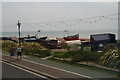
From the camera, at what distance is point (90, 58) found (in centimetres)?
1453

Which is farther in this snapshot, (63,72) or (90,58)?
(90,58)

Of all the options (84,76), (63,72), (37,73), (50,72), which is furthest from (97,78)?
(37,73)

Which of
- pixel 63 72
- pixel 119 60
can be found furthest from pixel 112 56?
pixel 63 72

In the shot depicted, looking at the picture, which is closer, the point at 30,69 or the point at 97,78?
the point at 97,78

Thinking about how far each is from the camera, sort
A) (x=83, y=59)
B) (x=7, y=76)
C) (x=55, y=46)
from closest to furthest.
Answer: (x=7, y=76) → (x=83, y=59) → (x=55, y=46)

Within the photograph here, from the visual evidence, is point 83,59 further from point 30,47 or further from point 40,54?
point 30,47

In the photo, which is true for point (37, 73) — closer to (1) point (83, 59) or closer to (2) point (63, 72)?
(2) point (63, 72)

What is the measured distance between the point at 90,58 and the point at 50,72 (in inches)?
170

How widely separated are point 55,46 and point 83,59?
1231cm

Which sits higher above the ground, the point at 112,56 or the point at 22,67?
the point at 112,56

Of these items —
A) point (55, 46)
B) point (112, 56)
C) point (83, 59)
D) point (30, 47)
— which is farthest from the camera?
point (55, 46)

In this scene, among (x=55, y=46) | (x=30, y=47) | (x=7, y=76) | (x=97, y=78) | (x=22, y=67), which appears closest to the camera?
(x=97, y=78)

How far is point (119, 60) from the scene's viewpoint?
11641mm

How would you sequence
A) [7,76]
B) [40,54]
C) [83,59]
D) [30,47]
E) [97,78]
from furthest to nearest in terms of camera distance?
[30,47], [40,54], [83,59], [7,76], [97,78]
